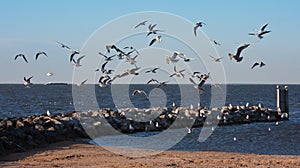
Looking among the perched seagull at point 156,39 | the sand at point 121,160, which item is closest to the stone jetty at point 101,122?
the sand at point 121,160

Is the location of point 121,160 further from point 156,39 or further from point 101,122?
point 101,122

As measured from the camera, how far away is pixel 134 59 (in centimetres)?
1970

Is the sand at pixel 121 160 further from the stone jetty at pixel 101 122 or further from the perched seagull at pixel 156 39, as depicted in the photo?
the perched seagull at pixel 156 39

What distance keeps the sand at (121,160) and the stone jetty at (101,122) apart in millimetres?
1269

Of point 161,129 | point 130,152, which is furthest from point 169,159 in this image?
point 161,129

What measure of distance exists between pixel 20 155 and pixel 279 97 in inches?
1199

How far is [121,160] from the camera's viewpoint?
17500 millimetres

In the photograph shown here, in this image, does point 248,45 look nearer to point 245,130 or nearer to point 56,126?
point 56,126

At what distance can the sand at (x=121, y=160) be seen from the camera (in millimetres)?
16453

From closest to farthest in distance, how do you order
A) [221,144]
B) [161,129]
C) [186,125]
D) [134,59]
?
[134,59], [221,144], [161,129], [186,125]

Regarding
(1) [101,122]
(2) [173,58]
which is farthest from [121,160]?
(1) [101,122]

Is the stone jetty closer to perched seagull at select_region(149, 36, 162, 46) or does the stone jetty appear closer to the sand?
the sand

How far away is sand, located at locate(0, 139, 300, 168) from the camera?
1645cm

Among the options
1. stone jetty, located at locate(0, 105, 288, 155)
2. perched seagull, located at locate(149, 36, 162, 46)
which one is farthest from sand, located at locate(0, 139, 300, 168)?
perched seagull, located at locate(149, 36, 162, 46)
